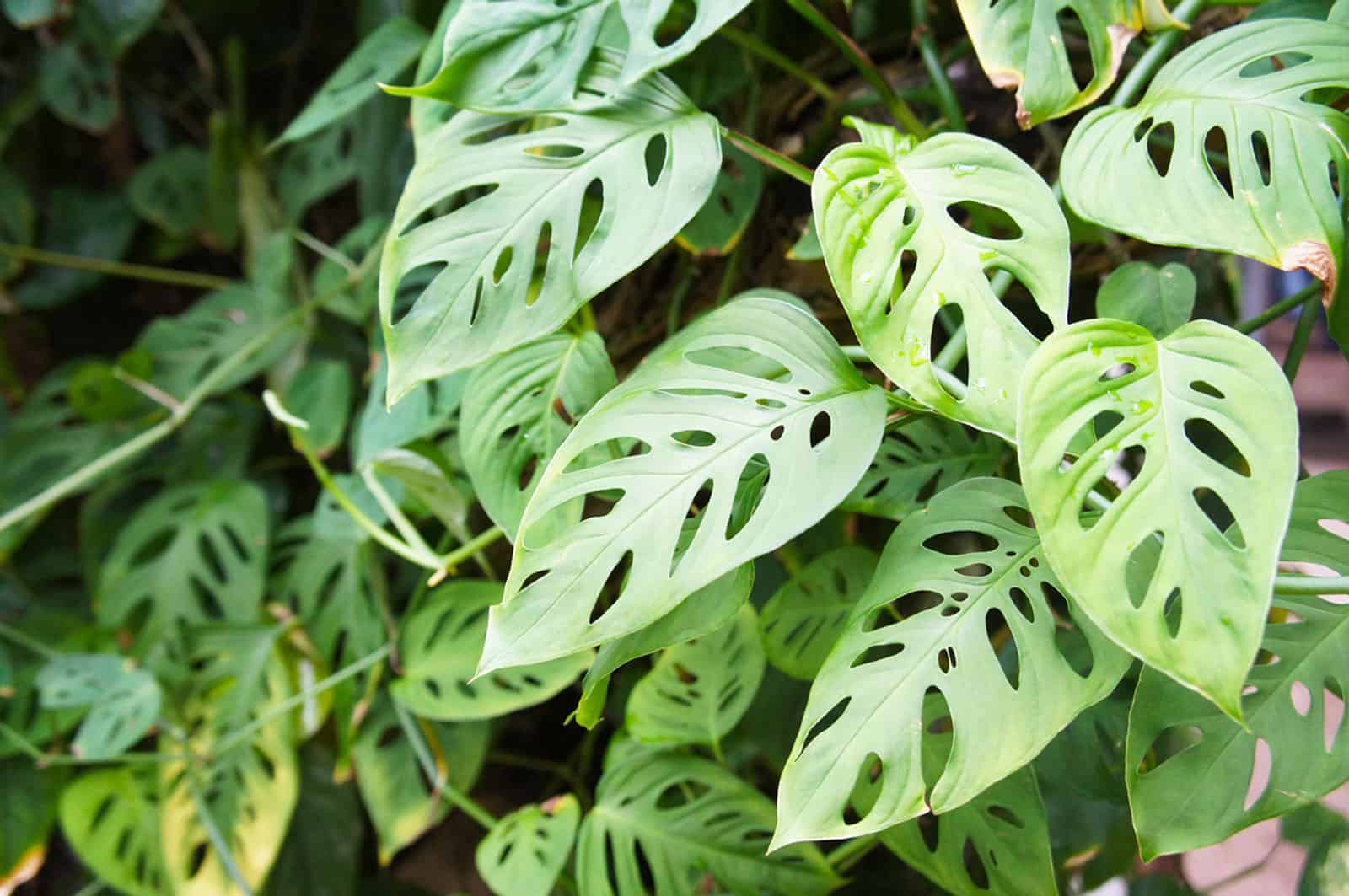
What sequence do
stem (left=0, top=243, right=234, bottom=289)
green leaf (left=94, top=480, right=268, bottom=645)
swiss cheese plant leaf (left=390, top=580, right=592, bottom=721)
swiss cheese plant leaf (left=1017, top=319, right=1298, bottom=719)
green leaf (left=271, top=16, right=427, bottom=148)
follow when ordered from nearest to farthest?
swiss cheese plant leaf (left=1017, top=319, right=1298, bottom=719) → swiss cheese plant leaf (left=390, top=580, right=592, bottom=721) → green leaf (left=271, top=16, right=427, bottom=148) → green leaf (left=94, top=480, right=268, bottom=645) → stem (left=0, top=243, right=234, bottom=289)

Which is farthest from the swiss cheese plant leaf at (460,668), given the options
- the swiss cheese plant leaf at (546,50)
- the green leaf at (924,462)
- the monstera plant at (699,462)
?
the swiss cheese plant leaf at (546,50)

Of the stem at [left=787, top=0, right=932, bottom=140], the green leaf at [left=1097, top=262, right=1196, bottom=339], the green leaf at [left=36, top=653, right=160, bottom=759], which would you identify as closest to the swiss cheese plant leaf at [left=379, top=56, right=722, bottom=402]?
the stem at [left=787, top=0, right=932, bottom=140]

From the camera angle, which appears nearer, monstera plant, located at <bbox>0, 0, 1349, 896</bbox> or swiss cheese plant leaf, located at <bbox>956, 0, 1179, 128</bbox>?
monstera plant, located at <bbox>0, 0, 1349, 896</bbox>

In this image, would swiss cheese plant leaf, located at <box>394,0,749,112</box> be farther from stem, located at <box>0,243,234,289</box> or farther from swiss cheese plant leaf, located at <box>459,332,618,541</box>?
stem, located at <box>0,243,234,289</box>

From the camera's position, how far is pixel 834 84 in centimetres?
93

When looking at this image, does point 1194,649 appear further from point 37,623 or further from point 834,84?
point 37,623

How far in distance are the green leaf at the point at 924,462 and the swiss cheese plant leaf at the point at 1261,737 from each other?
0.20 m

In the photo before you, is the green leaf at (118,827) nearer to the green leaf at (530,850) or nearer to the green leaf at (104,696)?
the green leaf at (104,696)

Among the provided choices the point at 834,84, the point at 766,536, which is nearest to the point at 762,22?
the point at 834,84

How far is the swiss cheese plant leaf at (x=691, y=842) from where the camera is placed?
682 mm

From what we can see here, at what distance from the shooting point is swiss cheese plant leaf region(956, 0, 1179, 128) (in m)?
0.55

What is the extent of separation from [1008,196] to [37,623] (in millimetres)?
1191

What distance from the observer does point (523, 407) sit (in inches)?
24.8

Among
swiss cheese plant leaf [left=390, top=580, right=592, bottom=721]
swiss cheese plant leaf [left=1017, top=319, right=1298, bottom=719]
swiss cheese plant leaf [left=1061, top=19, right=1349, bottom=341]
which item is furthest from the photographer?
swiss cheese plant leaf [left=390, top=580, right=592, bottom=721]
